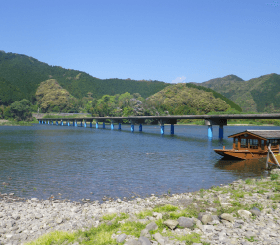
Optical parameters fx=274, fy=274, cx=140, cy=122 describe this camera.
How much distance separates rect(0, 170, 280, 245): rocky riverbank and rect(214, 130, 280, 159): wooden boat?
2444 cm

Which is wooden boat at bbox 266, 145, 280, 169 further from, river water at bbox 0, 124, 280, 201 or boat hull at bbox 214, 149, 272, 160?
boat hull at bbox 214, 149, 272, 160

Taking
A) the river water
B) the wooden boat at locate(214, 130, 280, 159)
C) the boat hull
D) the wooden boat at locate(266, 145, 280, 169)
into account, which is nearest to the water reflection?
the river water

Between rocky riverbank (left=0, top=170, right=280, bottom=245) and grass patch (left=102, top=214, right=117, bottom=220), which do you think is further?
grass patch (left=102, top=214, right=117, bottom=220)

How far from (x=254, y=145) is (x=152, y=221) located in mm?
37099

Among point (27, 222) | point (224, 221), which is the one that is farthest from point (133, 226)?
point (27, 222)

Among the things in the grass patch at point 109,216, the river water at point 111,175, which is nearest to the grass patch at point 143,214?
the grass patch at point 109,216

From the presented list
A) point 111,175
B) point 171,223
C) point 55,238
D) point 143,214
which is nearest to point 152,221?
point 171,223

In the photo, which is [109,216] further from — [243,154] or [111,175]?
[243,154]

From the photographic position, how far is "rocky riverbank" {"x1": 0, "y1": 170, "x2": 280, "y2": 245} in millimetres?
14594

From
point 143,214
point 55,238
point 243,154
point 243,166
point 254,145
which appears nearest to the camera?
point 55,238

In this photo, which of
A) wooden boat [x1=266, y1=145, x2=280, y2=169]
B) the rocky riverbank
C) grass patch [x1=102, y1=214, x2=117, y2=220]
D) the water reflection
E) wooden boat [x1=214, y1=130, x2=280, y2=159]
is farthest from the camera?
wooden boat [x1=214, y1=130, x2=280, y2=159]

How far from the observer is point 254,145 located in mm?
48094

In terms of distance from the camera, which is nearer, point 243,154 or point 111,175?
point 111,175

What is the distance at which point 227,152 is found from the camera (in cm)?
4816
